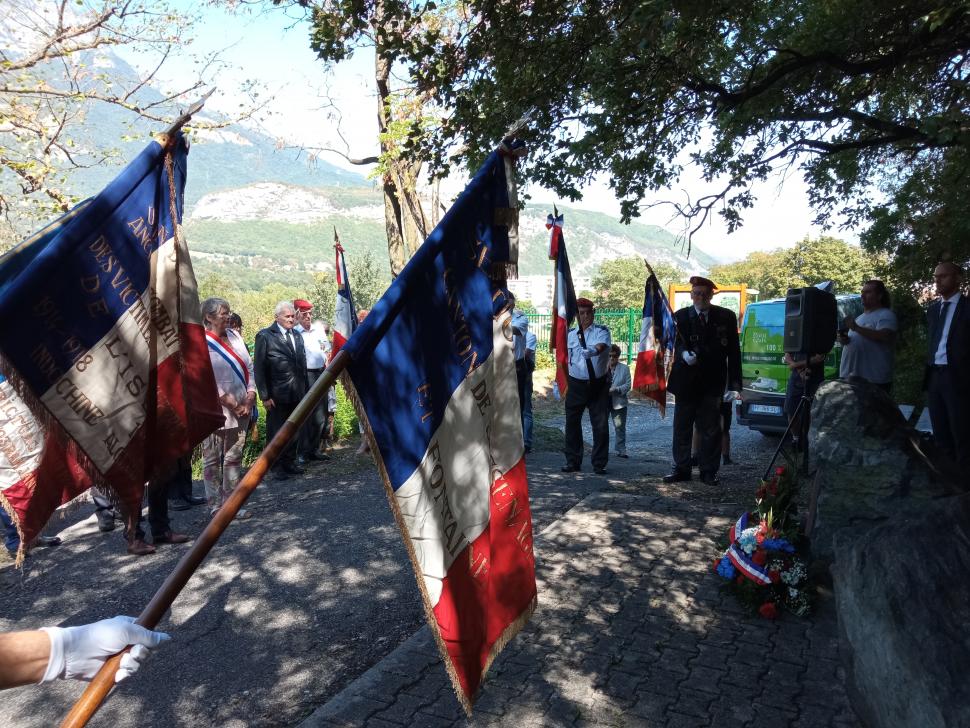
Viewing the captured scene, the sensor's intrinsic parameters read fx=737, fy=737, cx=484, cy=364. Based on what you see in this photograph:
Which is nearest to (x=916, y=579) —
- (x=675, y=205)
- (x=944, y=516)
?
(x=944, y=516)

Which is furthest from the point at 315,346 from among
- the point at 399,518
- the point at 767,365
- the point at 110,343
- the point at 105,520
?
the point at 399,518

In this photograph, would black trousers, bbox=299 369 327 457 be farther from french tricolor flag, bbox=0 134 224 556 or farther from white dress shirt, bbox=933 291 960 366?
white dress shirt, bbox=933 291 960 366

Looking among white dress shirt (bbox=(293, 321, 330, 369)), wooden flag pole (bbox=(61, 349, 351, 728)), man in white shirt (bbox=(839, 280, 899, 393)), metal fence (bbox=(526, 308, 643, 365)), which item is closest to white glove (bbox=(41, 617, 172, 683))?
wooden flag pole (bbox=(61, 349, 351, 728))

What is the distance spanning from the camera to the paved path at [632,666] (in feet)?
12.0

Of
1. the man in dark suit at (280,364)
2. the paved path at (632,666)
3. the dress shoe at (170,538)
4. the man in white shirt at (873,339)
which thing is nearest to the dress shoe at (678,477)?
the man in white shirt at (873,339)

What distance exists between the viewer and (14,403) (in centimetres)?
484

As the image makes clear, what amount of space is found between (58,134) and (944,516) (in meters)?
13.4

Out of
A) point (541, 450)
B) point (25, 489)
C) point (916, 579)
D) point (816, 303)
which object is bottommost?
point (541, 450)

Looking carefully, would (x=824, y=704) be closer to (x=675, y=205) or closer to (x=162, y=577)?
(x=162, y=577)

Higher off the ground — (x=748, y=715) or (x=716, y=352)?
(x=716, y=352)

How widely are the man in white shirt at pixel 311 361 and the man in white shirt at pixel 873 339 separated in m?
6.72

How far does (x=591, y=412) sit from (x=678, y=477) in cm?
144

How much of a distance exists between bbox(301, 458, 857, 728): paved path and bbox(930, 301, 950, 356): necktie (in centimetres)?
322

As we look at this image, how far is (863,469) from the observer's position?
5.35 m
